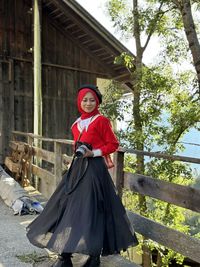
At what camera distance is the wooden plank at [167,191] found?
267 centimetres

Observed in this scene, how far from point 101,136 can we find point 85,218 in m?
0.60

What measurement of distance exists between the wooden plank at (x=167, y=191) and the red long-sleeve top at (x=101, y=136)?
0.52 meters

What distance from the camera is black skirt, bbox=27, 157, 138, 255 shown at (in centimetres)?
258

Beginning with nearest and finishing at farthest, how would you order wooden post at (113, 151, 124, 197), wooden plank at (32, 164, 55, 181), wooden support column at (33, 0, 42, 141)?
1. wooden post at (113, 151, 124, 197)
2. wooden plank at (32, 164, 55, 181)
3. wooden support column at (33, 0, 42, 141)

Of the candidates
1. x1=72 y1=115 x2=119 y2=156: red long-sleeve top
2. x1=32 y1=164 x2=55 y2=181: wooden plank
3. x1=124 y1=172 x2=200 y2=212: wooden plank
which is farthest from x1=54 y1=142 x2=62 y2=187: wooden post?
x1=72 y1=115 x2=119 y2=156: red long-sleeve top

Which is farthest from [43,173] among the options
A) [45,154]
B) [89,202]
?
[89,202]

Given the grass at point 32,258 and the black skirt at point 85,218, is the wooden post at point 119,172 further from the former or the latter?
the grass at point 32,258

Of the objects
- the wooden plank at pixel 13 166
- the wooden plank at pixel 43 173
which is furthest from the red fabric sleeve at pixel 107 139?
the wooden plank at pixel 13 166

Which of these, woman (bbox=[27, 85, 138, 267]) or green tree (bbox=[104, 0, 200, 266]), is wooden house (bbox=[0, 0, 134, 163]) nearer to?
green tree (bbox=[104, 0, 200, 266])

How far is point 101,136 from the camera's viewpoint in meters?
2.83

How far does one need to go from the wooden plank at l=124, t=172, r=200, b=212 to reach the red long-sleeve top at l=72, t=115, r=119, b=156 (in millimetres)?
516

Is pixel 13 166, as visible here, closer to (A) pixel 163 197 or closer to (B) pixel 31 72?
(B) pixel 31 72

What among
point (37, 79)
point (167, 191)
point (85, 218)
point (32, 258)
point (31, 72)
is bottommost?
point (32, 258)

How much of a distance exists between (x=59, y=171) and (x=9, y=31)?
5.59m
